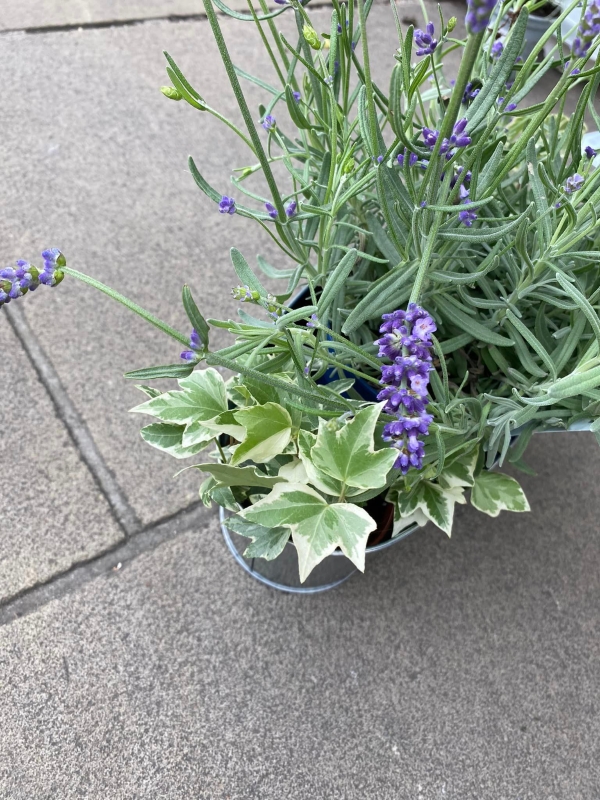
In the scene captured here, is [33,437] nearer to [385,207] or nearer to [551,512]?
[385,207]

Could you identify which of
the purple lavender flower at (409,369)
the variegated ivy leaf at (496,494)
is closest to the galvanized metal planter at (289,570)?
the variegated ivy leaf at (496,494)

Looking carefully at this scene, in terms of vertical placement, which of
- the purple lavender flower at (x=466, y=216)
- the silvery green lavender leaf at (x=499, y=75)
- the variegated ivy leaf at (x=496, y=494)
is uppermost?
the silvery green lavender leaf at (x=499, y=75)

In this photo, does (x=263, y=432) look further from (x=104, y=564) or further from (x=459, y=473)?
(x=104, y=564)

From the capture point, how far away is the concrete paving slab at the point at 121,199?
3.29ft

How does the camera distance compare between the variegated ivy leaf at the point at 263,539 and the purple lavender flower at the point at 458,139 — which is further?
the variegated ivy leaf at the point at 263,539

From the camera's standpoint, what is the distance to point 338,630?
851mm

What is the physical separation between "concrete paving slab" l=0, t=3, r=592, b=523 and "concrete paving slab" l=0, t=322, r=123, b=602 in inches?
1.9

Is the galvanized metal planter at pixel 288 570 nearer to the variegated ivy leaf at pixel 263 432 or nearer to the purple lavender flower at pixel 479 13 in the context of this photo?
the variegated ivy leaf at pixel 263 432

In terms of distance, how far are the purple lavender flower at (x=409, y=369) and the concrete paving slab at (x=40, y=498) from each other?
1.84 feet

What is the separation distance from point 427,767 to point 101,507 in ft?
1.84

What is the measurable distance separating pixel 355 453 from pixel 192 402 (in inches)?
7.2

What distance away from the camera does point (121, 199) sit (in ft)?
4.04

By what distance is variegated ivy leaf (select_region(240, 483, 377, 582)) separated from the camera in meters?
0.54

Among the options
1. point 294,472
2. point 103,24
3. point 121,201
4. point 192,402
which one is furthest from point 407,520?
point 103,24
